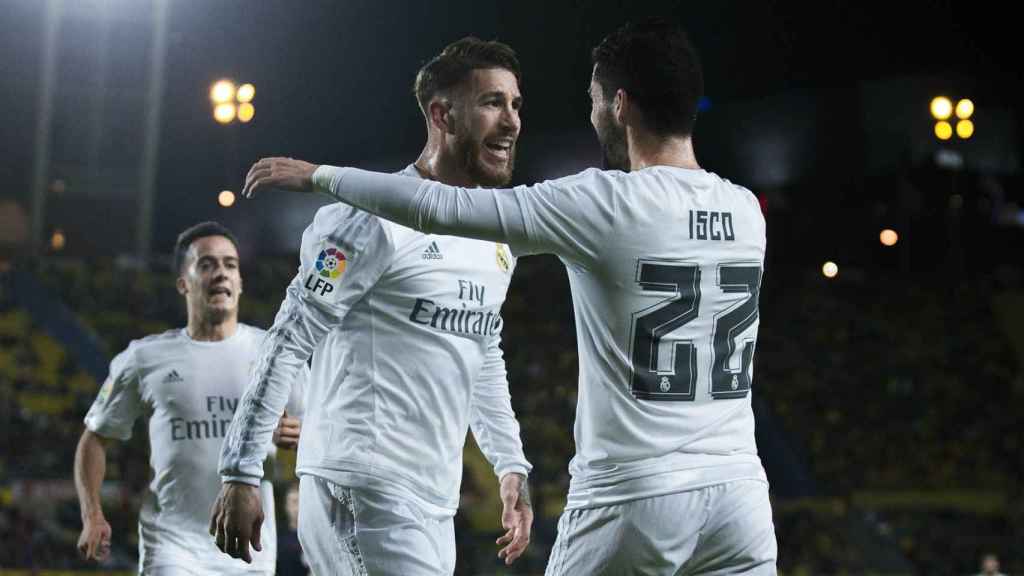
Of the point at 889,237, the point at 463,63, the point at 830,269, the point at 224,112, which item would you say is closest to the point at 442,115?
the point at 463,63

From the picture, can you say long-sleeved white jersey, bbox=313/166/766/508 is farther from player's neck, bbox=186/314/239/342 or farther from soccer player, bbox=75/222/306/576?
player's neck, bbox=186/314/239/342

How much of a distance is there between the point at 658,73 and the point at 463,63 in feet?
3.78

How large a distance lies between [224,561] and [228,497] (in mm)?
1974

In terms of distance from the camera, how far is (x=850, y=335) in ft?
96.9

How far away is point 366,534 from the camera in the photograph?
3.51 metres

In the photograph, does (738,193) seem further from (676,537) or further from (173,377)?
(173,377)

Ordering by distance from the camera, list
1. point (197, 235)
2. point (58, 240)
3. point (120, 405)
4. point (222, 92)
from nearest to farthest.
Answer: point (120, 405)
point (197, 235)
point (222, 92)
point (58, 240)

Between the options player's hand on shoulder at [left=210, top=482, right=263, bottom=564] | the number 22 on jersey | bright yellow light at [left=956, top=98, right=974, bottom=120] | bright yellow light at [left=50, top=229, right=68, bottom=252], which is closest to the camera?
the number 22 on jersey

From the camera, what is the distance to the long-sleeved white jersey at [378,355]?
11.6 feet

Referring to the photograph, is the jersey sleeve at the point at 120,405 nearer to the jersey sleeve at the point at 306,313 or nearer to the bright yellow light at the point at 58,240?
the jersey sleeve at the point at 306,313

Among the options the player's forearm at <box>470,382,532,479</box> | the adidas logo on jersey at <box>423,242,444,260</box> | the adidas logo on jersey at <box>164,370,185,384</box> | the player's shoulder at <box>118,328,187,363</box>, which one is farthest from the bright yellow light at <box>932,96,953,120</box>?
the adidas logo on jersey at <box>423,242,444,260</box>

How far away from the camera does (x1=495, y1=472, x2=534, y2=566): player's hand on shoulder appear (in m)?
4.18

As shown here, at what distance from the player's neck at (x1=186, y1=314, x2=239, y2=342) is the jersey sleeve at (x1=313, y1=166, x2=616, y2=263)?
2.87 m

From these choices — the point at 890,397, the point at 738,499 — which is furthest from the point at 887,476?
the point at 738,499
